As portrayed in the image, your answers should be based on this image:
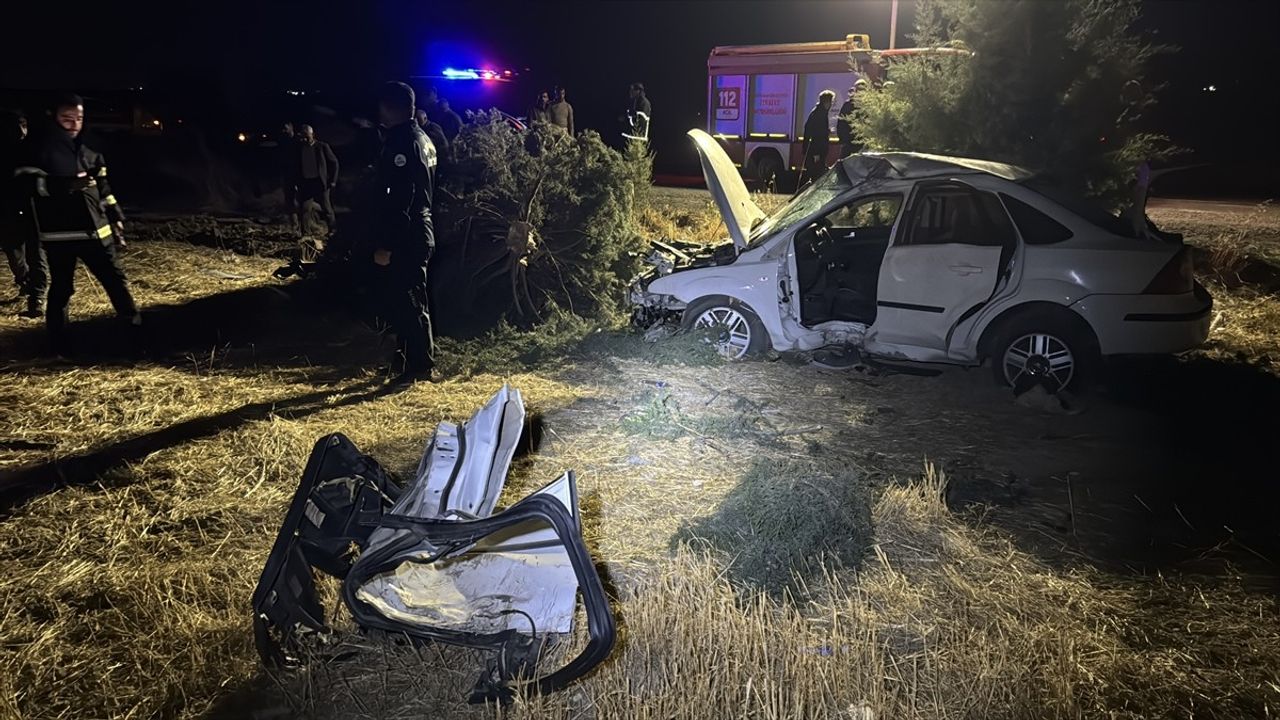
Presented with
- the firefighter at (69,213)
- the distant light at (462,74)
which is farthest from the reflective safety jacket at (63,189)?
the distant light at (462,74)

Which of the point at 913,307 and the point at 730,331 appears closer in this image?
the point at 913,307

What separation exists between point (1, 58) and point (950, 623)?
1365 inches

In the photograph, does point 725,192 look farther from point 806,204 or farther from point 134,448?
point 134,448

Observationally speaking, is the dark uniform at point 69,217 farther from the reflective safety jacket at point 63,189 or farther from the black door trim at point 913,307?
the black door trim at point 913,307

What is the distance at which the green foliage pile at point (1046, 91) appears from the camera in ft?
30.8

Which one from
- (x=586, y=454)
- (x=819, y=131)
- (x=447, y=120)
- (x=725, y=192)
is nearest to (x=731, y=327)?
(x=725, y=192)

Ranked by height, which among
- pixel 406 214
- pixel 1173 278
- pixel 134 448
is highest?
pixel 406 214

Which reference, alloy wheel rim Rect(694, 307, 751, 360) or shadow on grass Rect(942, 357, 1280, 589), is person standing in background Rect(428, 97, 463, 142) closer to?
alloy wheel rim Rect(694, 307, 751, 360)

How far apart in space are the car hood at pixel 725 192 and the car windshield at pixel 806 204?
11 centimetres

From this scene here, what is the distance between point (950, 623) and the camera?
3.04 m

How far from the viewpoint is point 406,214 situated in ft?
18.5

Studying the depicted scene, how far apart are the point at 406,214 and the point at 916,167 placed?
3.77 m

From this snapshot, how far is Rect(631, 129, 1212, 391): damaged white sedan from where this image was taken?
542 centimetres

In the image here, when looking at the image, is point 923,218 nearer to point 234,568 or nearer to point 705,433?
point 705,433
